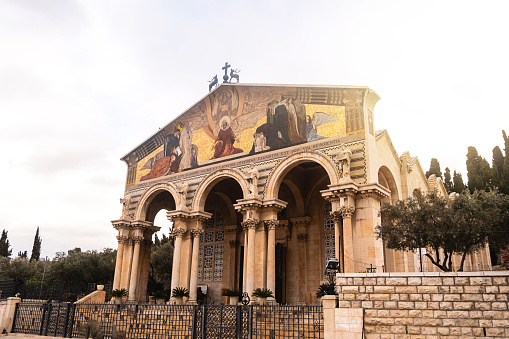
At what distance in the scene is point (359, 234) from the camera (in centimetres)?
1680

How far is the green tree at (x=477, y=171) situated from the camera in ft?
120

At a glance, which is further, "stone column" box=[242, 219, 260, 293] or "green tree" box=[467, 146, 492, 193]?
"green tree" box=[467, 146, 492, 193]

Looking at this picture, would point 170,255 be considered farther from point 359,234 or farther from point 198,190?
point 359,234

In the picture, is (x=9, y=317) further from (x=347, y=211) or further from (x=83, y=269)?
(x=83, y=269)

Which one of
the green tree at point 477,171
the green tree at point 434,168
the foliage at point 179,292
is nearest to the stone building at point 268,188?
the foliage at point 179,292

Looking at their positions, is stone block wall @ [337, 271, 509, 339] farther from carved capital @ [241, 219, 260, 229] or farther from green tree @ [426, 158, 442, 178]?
green tree @ [426, 158, 442, 178]

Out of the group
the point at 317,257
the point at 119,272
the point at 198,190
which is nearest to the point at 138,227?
the point at 119,272

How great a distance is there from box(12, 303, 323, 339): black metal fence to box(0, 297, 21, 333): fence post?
0.16 meters

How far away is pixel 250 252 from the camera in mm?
19141

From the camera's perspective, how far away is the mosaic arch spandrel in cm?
1888

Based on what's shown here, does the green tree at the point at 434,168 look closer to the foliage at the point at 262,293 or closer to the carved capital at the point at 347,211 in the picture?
the carved capital at the point at 347,211

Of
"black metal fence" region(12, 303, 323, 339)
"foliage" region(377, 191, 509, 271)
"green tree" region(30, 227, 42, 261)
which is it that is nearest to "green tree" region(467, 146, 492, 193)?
"foliage" region(377, 191, 509, 271)

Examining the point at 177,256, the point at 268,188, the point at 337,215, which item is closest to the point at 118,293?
the point at 177,256

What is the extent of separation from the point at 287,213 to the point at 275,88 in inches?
289
